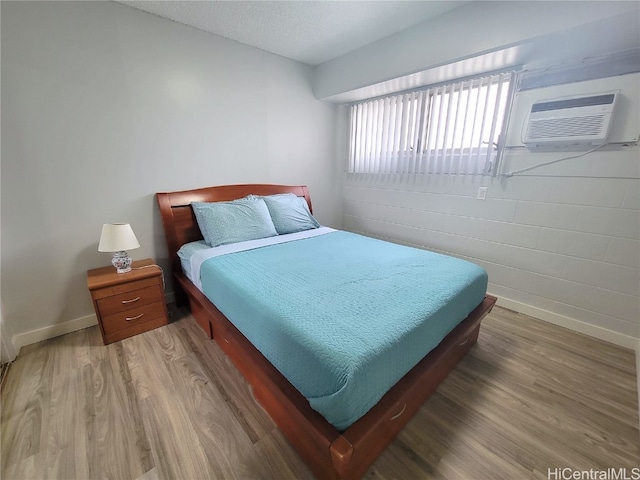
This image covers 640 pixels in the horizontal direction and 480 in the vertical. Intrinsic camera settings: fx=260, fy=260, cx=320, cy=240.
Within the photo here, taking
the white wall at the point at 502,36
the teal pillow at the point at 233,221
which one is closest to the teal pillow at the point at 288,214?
the teal pillow at the point at 233,221

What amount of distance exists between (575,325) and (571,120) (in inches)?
61.7

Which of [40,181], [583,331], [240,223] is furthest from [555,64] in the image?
[40,181]

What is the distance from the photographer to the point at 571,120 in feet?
6.06

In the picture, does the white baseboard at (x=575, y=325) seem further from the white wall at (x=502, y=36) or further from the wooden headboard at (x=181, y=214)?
the wooden headboard at (x=181, y=214)

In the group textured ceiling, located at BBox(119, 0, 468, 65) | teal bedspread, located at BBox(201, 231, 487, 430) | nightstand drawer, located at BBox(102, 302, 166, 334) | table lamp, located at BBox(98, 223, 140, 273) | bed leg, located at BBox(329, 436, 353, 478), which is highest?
textured ceiling, located at BBox(119, 0, 468, 65)

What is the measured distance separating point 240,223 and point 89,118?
1304 millimetres

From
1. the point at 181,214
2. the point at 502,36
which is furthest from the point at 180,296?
the point at 502,36

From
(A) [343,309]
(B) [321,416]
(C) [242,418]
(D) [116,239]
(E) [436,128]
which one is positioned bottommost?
(C) [242,418]

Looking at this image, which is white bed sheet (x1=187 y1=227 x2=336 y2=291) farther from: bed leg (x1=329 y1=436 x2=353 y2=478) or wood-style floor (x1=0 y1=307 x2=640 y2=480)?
bed leg (x1=329 y1=436 x2=353 y2=478)

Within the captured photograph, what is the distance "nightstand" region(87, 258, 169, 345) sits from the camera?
1.83 meters

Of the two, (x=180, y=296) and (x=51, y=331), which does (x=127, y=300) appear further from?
(x=51, y=331)

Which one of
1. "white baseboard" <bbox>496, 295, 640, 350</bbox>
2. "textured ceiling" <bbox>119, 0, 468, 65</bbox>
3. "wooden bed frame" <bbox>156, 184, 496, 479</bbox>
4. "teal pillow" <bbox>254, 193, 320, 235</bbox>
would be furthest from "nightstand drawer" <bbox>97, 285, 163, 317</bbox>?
"white baseboard" <bbox>496, 295, 640, 350</bbox>

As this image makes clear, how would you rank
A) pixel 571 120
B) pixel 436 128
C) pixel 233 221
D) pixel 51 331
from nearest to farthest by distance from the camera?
pixel 571 120
pixel 51 331
pixel 233 221
pixel 436 128

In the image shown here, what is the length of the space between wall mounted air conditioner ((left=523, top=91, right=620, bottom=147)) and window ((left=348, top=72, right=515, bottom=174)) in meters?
0.23
